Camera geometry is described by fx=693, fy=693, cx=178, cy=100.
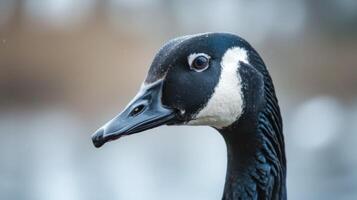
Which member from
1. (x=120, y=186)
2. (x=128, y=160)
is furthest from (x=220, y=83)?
(x=128, y=160)

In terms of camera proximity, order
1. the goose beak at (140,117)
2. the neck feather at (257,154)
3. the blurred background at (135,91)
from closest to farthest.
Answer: the goose beak at (140,117), the neck feather at (257,154), the blurred background at (135,91)

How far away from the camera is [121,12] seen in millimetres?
4539

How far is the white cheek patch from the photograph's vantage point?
1.22m

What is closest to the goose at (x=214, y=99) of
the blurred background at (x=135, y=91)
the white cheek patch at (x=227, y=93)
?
the white cheek patch at (x=227, y=93)

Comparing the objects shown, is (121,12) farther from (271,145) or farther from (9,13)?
(271,145)

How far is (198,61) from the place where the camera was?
1.21 m

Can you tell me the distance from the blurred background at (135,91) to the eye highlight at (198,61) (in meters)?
1.67

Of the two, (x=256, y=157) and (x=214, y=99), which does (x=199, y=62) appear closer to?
(x=214, y=99)

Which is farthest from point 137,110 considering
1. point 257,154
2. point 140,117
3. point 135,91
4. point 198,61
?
point 135,91

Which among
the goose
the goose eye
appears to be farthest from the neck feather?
the goose eye

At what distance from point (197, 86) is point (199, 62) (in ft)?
0.14

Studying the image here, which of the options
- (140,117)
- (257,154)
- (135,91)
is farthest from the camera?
(135,91)

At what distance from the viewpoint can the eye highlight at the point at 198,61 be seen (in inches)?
47.5

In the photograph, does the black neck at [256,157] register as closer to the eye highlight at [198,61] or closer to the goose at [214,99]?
the goose at [214,99]
